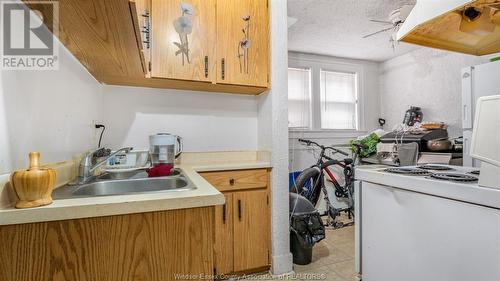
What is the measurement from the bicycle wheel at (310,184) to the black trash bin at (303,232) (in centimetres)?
62

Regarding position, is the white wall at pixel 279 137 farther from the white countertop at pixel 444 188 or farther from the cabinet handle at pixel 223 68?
the white countertop at pixel 444 188

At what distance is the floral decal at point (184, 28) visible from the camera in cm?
181

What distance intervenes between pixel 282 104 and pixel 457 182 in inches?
53.2

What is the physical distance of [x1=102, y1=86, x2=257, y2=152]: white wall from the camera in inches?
79.7

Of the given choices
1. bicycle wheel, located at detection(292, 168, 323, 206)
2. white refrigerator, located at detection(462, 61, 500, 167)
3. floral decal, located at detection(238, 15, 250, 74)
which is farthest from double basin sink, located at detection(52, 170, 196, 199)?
white refrigerator, located at detection(462, 61, 500, 167)

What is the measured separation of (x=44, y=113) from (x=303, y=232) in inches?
74.8

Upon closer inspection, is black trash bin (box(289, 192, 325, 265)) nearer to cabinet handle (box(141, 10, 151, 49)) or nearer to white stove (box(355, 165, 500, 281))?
white stove (box(355, 165, 500, 281))

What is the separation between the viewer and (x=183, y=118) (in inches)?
87.5

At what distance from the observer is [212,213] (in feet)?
2.67

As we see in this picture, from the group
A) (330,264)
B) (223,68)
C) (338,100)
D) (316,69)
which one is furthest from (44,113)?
(338,100)

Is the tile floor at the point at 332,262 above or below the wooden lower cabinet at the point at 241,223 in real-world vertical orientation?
below

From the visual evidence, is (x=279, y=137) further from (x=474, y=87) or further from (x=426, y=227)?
(x=474, y=87)

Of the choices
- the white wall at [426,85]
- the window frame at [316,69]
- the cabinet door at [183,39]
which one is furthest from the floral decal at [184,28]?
the white wall at [426,85]

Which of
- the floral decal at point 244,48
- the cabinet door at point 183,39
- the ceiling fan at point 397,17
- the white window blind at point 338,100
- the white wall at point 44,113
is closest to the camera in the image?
the white wall at point 44,113
